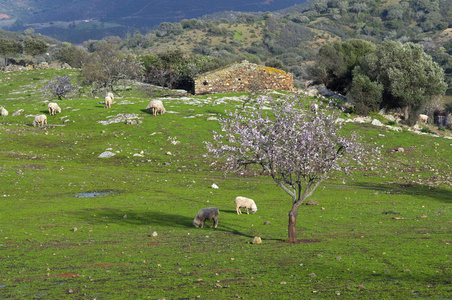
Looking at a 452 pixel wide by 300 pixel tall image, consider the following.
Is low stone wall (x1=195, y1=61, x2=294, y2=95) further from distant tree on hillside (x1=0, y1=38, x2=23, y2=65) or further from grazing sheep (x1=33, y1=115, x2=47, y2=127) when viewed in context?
distant tree on hillside (x1=0, y1=38, x2=23, y2=65)

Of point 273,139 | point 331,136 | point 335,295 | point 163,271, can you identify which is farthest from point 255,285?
point 331,136

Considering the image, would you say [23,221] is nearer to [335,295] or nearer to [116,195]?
[116,195]

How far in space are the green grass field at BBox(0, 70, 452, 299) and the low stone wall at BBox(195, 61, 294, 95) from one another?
80.1 feet

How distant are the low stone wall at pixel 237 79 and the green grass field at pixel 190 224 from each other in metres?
24.4

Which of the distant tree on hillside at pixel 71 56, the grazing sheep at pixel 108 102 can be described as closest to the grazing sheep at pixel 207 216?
the grazing sheep at pixel 108 102

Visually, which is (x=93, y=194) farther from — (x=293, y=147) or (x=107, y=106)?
(x=107, y=106)

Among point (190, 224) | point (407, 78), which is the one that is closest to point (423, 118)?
point (407, 78)

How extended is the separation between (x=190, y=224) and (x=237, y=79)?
2319 inches

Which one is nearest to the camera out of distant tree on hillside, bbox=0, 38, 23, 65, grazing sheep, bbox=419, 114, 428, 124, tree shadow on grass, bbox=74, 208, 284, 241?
tree shadow on grass, bbox=74, 208, 284, 241

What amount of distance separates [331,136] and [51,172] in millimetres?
29117

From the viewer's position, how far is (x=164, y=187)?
129 feet

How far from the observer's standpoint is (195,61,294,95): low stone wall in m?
82.6

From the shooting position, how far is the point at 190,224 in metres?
26.9

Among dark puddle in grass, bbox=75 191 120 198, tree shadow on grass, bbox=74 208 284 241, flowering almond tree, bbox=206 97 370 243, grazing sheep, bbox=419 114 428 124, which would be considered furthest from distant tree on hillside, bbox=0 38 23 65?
flowering almond tree, bbox=206 97 370 243
